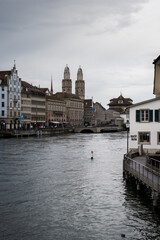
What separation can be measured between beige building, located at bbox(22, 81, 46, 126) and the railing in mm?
94679

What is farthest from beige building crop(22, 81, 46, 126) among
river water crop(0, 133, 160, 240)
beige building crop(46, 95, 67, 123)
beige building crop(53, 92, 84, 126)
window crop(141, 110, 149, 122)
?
river water crop(0, 133, 160, 240)

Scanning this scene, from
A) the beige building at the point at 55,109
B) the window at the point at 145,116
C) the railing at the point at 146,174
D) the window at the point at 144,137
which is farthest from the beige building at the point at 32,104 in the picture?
the railing at the point at 146,174

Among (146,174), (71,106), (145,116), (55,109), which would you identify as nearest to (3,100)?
(55,109)

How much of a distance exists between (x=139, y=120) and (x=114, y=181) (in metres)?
9.27

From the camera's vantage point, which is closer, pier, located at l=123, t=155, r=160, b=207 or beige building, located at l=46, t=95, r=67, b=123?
pier, located at l=123, t=155, r=160, b=207

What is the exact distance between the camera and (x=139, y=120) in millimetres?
36812

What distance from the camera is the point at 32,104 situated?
134 meters

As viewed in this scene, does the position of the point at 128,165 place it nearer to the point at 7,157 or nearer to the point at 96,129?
the point at 7,157

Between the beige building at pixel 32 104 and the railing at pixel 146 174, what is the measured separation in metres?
94.7

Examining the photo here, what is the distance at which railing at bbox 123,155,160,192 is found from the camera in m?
21.3

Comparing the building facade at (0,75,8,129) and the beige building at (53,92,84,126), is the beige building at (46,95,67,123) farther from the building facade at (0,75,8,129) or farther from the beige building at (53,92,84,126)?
the building facade at (0,75,8,129)

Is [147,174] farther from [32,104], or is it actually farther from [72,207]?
[32,104]

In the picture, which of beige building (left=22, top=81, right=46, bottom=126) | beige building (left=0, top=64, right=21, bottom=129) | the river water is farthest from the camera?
beige building (left=22, top=81, right=46, bottom=126)

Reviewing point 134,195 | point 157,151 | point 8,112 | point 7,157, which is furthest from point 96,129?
point 134,195
